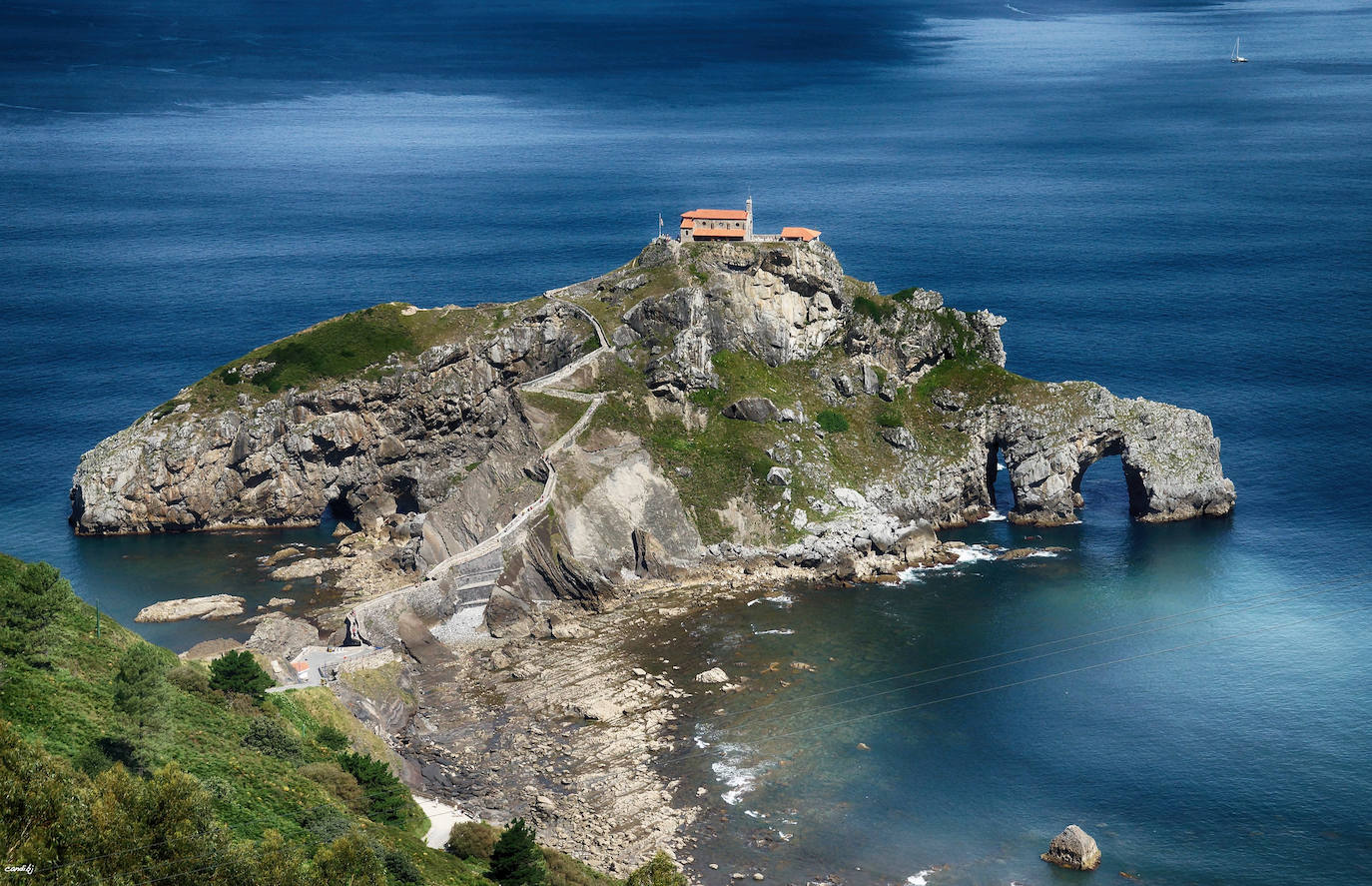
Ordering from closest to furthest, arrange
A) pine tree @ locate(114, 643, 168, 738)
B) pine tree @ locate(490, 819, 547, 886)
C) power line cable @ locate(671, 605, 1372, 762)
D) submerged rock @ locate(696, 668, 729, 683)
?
pine tree @ locate(114, 643, 168, 738) < pine tree @ locate(490, 819, 547, 886) < power line cable @ locate(671, 605, 1372, 762) < submerged rock @ locate(696, 668, 729, 683)

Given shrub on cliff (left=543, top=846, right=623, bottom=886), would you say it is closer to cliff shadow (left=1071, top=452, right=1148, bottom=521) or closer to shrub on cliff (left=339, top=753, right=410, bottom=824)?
shrub on cliff (left=339, top=753, right=410, bottom=824)

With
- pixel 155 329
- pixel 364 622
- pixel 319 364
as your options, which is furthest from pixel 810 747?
pixel 155 329

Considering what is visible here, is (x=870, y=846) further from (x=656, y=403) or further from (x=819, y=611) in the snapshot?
(x=656, y=403)

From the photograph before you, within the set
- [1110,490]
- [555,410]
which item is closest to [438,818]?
[555,410]

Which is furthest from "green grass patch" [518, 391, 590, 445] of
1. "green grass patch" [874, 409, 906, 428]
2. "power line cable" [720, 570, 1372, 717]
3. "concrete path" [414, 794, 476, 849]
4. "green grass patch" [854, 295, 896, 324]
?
"concrete path" [414, 794, 476, 849]

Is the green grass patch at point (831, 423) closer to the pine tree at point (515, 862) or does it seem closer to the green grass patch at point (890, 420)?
the green grass patch at point (890, 420)

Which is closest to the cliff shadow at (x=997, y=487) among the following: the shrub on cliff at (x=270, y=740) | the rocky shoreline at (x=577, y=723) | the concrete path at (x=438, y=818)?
the rocky shoreline at (x=577, y=723)

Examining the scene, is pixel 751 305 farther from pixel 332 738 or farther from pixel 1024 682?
pixel 332 738
